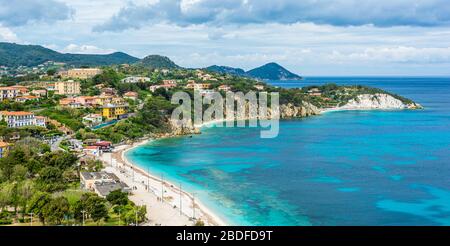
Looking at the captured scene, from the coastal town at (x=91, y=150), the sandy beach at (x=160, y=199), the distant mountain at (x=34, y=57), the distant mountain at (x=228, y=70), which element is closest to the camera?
the coastal town at (x=91, y=150)

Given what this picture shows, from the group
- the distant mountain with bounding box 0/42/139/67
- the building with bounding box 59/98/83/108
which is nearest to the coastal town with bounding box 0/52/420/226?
the building with bounding box 59/98/83/108

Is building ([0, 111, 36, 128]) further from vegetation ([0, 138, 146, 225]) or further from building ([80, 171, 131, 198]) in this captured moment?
building ([80, 171, 131, 198])

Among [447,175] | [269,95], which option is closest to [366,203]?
[447,175]

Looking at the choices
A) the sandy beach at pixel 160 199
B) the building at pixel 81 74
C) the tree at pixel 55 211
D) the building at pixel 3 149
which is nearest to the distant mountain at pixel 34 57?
the building at pixel 81 74

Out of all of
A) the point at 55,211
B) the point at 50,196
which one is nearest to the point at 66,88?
the point at 50,196

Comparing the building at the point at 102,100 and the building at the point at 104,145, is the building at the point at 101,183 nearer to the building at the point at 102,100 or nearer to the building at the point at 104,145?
the building at the point at 104,145
